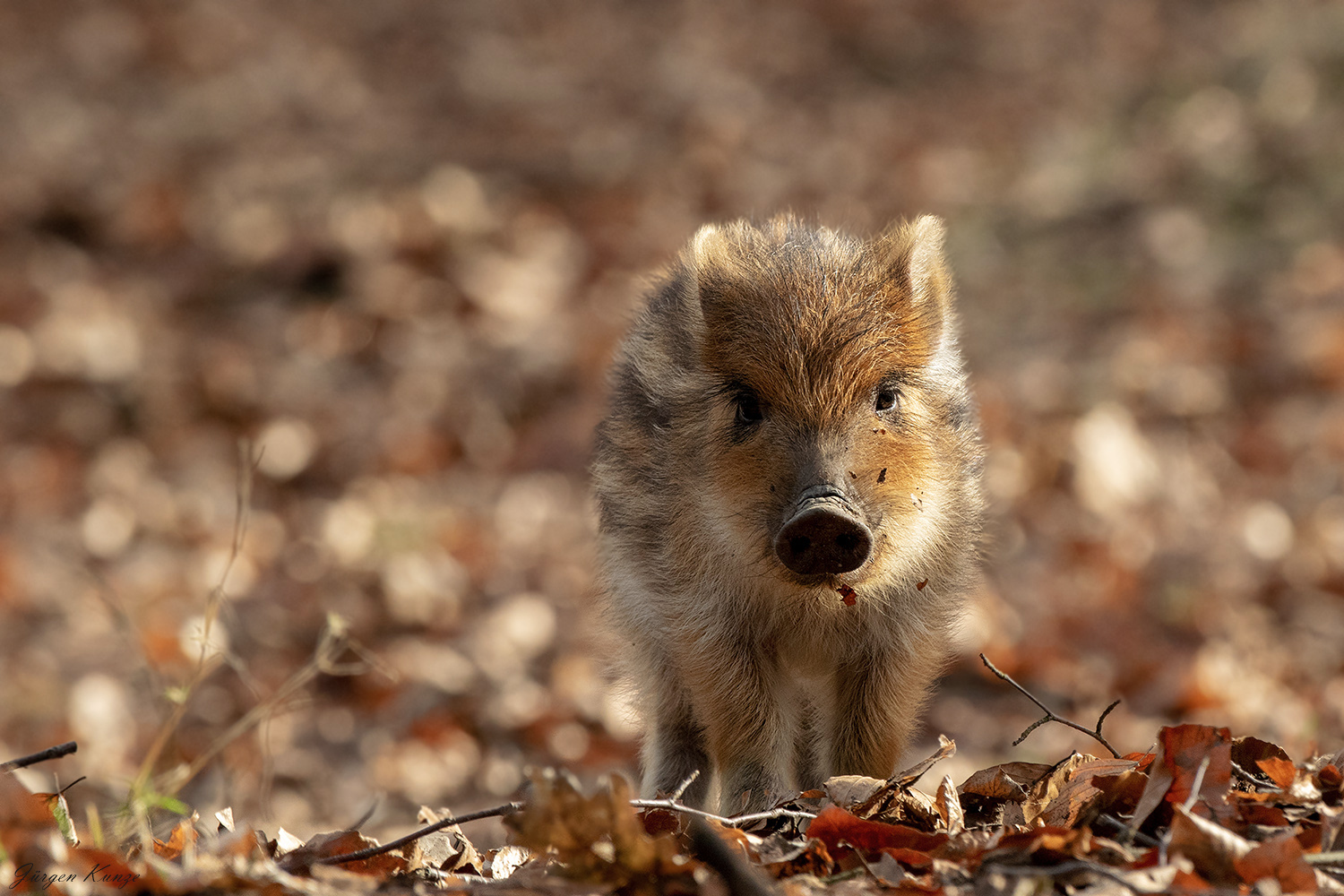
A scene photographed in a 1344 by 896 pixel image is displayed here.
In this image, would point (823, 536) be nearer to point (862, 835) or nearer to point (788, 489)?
point (788, 489)

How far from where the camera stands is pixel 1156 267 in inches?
400

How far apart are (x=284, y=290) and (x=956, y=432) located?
24.3 feet

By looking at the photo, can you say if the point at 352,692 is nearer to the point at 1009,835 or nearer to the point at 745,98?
the point at 1009,835

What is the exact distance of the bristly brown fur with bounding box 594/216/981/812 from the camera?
368cm

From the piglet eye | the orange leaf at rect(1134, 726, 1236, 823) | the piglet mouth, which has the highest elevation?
the piglet eye

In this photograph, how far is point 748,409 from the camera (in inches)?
148

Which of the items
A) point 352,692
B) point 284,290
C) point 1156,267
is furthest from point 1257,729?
point 284,290

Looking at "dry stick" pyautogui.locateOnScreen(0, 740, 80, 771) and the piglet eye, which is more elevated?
the piglet eye

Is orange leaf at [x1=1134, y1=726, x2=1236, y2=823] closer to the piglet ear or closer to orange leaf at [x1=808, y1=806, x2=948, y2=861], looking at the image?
orange leaf at [x1=808, y1=806, x2=948, y2=861]

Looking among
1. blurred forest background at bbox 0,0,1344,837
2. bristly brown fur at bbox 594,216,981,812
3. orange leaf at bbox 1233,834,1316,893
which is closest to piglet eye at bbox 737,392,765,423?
bristly brown fur at bbox 594,216,981,812

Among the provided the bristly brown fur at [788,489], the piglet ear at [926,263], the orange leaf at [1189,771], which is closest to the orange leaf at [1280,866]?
the orange leaf at [1189,771]

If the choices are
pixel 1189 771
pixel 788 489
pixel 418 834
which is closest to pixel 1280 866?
pixel 1189 771

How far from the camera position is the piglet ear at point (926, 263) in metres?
4.01

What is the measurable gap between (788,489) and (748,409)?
34 centimetres
